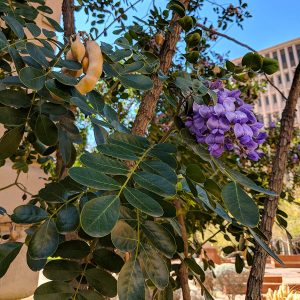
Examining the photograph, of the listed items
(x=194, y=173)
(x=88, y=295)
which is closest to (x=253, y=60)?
(x=194, y=173)

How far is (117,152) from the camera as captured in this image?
1.38 feet

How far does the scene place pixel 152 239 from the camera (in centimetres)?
39

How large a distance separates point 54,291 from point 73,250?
0.19 ft

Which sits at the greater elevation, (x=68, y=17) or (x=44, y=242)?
(x=68, y=17)

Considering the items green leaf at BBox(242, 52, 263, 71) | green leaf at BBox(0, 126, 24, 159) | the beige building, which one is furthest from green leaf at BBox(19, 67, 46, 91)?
the beige building

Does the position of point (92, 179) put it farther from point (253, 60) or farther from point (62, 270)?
point (253, 60)

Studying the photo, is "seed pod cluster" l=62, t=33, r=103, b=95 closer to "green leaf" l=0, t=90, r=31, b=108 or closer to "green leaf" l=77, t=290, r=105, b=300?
"green leaf" l=0, t=90, r=31, b=108

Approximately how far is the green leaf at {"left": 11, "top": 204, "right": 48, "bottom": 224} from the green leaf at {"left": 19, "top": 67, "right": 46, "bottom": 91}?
0.53 ft

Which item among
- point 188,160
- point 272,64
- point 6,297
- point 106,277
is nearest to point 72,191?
point 106,277

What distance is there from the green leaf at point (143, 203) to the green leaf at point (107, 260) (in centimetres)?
15

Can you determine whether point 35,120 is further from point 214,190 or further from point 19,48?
point 214,190

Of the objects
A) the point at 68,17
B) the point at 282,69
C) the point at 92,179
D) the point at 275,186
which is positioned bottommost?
the point at 92,179

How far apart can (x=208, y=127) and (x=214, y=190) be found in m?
0.12

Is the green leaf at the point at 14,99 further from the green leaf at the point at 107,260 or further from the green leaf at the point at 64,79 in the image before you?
the green leaf at the point at 107,260
